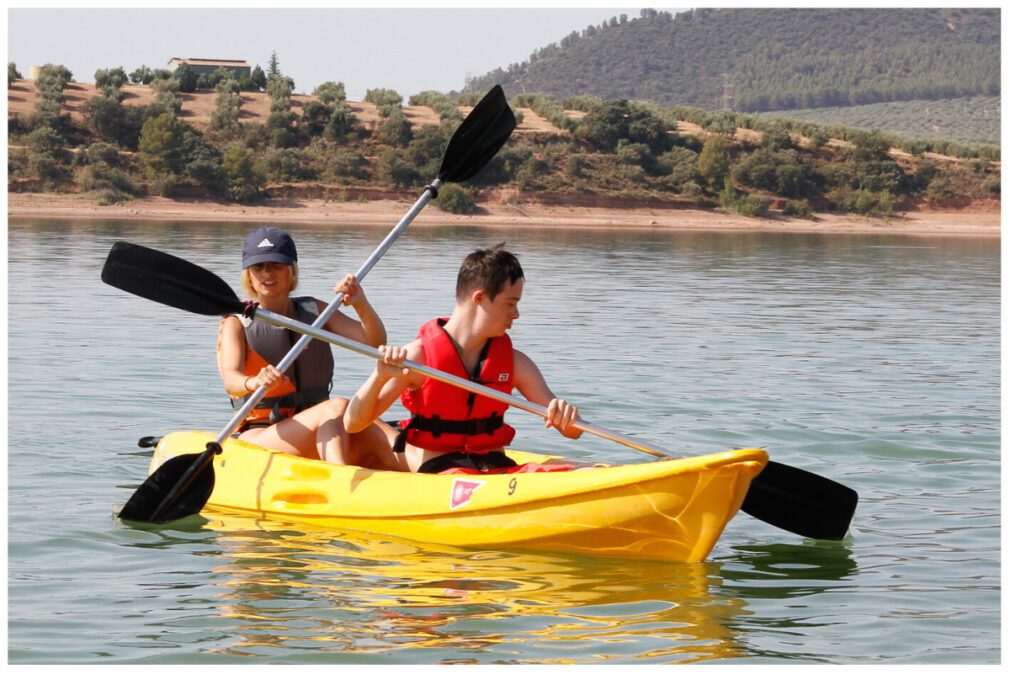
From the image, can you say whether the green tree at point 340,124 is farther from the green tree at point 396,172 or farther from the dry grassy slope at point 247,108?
the green tree at point 396,172

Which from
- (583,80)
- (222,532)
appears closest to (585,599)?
(222,532)

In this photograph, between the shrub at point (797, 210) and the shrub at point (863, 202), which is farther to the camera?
the shrub at point (863, 202)

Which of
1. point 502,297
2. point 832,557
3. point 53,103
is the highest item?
point 53,103

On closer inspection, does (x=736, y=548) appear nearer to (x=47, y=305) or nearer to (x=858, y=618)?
(x=858, y=618)

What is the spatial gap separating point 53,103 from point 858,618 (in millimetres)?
35508

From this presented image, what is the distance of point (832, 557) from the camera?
212 inches

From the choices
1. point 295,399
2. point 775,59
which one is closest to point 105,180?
point 295,399

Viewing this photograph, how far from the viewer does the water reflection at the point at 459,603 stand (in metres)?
4.21

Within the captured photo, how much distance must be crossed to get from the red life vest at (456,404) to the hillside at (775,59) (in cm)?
9641

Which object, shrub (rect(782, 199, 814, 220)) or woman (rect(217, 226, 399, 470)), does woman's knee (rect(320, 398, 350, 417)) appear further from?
shrub (rect(782, 199, 814, 220))

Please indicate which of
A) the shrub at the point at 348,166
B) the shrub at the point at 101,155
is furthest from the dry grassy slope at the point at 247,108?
the shrub at the point at 348,166

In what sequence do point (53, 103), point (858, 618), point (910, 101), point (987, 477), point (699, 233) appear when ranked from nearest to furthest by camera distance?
point (858, 618)
point (987, 477)
point (699, 233)
point (53, 103)
point (910, 101)

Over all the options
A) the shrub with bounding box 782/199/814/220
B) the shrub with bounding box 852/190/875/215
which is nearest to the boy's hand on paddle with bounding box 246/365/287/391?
the shrub with bounding box 782/199/814/220

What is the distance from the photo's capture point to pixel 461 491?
17.1 ft
